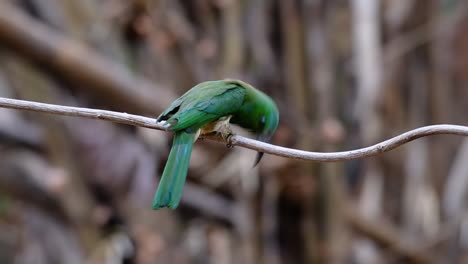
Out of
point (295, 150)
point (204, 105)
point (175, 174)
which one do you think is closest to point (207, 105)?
point (204, 105)

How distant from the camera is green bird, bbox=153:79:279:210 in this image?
199 centimetres

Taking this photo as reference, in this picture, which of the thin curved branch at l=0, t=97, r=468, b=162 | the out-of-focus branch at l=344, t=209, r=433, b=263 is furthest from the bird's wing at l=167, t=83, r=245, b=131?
the out-of-focus branch at l=344, t=209, r=433, b=263

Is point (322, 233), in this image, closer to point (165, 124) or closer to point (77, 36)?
point (77, 36)

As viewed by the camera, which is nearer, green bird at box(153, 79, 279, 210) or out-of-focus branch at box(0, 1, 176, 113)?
green bird at box(153, 79, 279, 210)

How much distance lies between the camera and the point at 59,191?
5.09 meters

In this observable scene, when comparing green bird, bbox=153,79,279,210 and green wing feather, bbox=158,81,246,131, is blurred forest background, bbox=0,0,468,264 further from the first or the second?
green wing feather, bbox=158,81,246,131

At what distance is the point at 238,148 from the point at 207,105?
2.49m

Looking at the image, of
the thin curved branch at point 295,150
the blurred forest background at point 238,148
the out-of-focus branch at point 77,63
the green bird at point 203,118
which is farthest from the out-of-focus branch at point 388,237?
the thin curved branch at point 295,150

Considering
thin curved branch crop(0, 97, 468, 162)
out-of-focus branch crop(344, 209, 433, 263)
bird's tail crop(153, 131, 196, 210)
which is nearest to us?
thin curved branch crop(0, 97, 468, 162)

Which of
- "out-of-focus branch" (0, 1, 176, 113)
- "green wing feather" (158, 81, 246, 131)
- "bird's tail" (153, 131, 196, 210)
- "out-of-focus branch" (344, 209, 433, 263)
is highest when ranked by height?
"out-of-focus branch" (0, 1, 176, 113)

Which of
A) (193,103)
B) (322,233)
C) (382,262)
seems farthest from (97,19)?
(193,103)

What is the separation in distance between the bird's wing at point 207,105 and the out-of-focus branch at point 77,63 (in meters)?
2.16

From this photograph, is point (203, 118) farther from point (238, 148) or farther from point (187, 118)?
point (238, 148)

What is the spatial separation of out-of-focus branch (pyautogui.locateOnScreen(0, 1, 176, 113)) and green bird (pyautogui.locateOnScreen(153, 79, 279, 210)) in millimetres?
2092
